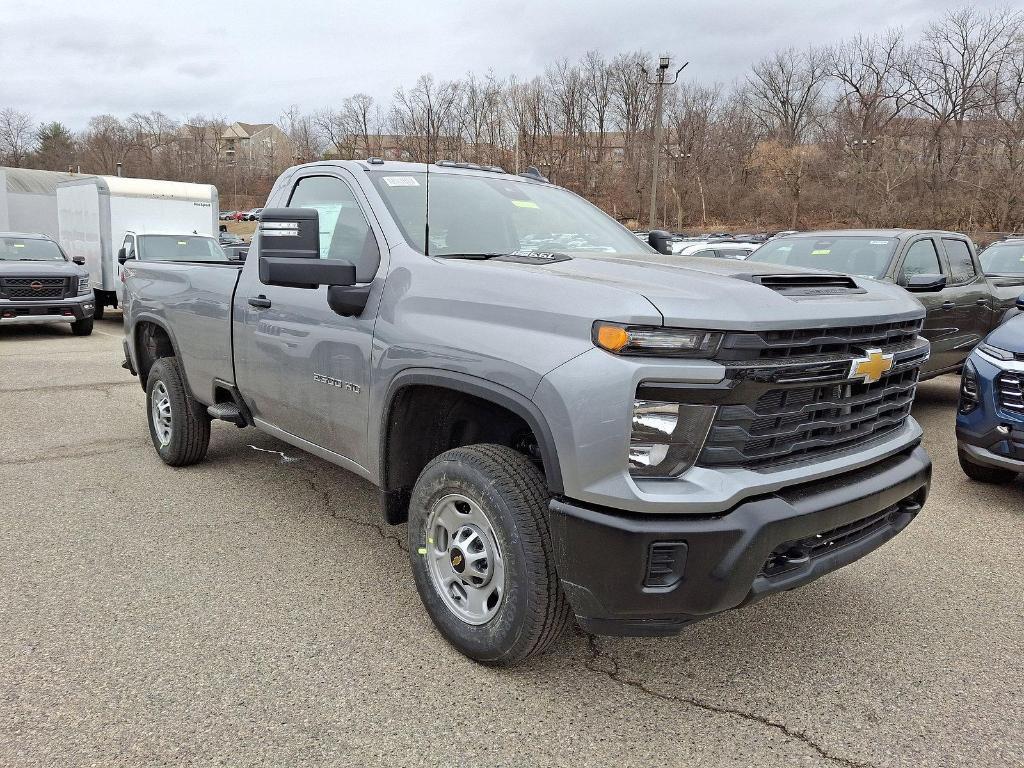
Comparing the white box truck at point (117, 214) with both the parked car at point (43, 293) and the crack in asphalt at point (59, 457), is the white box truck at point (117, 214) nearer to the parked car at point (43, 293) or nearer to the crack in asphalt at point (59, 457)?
the parked car at point (43, 293)

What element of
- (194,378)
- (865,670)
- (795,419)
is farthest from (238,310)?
(865,670)

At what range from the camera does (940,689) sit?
2.97 meters

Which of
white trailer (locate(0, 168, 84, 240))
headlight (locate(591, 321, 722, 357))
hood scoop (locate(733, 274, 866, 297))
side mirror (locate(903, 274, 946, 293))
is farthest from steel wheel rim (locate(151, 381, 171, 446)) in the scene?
white trailer (locate(0, 168, 84, 240))

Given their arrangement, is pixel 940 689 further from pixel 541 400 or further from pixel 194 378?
pixel 194 378

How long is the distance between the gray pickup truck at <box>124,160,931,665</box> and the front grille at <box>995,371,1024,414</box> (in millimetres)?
2122

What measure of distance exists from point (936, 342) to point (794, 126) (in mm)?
58947

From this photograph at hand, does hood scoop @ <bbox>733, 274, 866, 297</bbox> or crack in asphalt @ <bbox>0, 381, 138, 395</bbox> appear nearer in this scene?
hood scoop @ <bbox>733, 274, 866, 297</bbox>

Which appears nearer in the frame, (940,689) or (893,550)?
(940,689)

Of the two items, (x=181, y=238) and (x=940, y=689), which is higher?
(x=181, y=238)

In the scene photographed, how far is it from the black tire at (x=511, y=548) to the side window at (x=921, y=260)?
5992 mm

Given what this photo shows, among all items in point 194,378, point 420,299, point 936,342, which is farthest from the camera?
point 936,342

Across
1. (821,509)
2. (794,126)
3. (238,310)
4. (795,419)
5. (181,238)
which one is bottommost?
(821,509)

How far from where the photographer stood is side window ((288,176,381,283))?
139 inches

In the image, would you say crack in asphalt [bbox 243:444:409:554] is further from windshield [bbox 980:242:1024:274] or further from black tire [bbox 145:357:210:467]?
windshield [bbox 980:242:1024:274]
